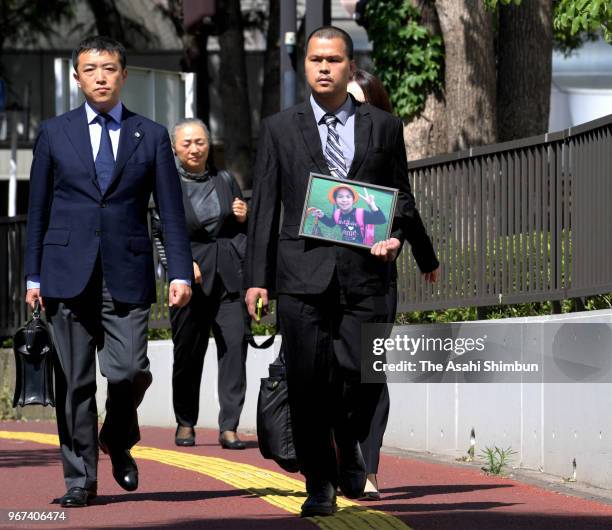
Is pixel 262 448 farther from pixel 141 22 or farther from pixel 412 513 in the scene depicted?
pixel 141 22

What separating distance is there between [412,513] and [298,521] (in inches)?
22.8

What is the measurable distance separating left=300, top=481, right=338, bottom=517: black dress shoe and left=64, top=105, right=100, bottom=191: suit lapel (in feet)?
5.21

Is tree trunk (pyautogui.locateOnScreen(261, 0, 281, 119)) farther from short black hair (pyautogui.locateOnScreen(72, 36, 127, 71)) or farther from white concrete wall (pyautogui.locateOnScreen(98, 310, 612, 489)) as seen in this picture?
short black hair (pyautogui.locateOnScreen(72, 36, 127, 71))

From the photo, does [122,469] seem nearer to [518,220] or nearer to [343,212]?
[343,212]

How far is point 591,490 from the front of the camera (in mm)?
8672

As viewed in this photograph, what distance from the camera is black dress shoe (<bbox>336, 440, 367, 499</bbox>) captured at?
7.54 metres

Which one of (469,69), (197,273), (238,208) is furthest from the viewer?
(469,69)

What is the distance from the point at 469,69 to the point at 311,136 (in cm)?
830

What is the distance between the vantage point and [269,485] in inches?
352

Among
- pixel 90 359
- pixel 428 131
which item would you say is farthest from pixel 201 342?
pixel 428 131

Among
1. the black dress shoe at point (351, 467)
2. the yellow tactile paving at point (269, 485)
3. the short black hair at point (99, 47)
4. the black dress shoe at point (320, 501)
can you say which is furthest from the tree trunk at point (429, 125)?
the black dress shoe at point (320, 501)

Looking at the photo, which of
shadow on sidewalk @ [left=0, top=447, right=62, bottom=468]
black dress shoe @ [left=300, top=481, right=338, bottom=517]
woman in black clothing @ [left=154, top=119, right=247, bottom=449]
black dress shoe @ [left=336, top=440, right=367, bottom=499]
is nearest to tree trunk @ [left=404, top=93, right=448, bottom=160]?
woman in black clothing @ [left=154, top=119, right=247, bottom=449]

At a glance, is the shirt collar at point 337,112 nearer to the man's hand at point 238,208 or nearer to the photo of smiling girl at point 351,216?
the photo of smiling girl at point 351,216

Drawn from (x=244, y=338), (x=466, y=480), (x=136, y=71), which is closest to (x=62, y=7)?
(x=136, y=71)
